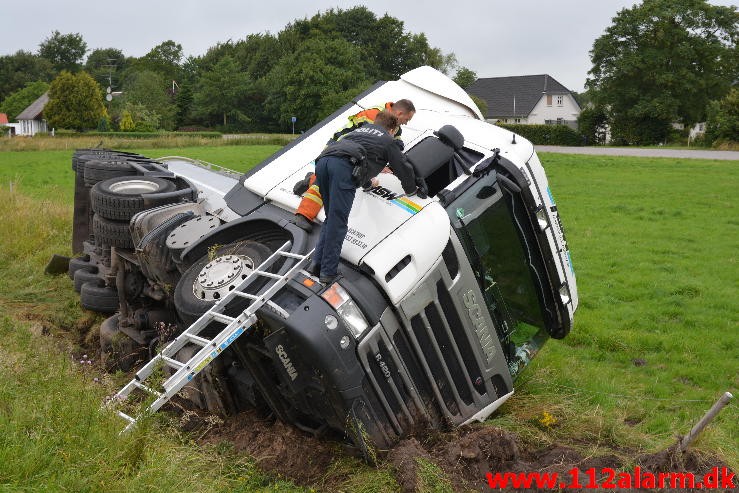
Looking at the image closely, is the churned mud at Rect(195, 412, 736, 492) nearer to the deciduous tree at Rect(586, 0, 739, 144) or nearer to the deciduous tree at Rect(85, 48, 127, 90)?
the deciduous tree at Rect(586, 0, 739, 144)

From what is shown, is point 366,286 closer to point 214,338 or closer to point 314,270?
point 314,270

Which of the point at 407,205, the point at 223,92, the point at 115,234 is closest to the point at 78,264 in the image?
the point at 115,234

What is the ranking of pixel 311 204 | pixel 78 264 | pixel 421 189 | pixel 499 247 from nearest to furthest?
1. pixel 421 189
2. pixel 311 204
3. pixel 499 247
4. pixel 78 264

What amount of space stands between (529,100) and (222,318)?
214 feet

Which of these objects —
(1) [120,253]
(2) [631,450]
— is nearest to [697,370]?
(2) [631,450]

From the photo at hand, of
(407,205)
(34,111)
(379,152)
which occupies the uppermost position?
(34,111)

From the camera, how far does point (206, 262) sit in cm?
478

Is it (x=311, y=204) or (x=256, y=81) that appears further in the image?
(x=256, y=81)

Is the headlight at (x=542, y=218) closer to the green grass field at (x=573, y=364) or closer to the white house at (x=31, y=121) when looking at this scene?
the green grass field at (x=573, y=364)

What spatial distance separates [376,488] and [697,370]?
423 centimetres

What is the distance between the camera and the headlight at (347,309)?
12.9 feet

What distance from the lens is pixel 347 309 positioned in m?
3.97

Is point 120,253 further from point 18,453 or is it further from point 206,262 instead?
point 18,453

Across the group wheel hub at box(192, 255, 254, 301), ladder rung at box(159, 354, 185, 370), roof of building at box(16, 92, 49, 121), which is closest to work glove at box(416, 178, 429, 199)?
wheel hub at box(192, 255, 254, 301)
